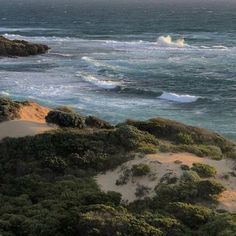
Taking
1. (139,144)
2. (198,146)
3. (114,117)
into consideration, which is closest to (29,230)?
(139,144)

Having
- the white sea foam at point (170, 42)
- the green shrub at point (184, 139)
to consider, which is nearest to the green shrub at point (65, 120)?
the green shrub at point (184, 139)

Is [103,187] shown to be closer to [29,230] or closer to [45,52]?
[29,230]

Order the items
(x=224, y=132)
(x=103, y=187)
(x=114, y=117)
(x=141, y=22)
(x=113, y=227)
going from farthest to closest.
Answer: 1. (x=141, y=22)
2. (x=114, y=117)
3. (x=224, y=132)
4. (x=103, y=187)
5. (x=113, y=227)

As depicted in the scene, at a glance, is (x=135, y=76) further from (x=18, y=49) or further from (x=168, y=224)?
(x=168, y=224)

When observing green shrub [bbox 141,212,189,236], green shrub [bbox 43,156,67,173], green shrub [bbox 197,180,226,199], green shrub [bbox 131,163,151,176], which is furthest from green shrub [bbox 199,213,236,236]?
green shrub [bbox 43,156,67,173]

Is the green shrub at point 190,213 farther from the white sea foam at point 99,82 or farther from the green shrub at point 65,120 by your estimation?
the white sea foam at point 99,82

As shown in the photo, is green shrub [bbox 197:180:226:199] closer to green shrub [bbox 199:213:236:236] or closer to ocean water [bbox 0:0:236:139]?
green shrub [bbox 199:213:236:236]

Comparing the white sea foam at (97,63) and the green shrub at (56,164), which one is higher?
the green shrub at (56,164)
